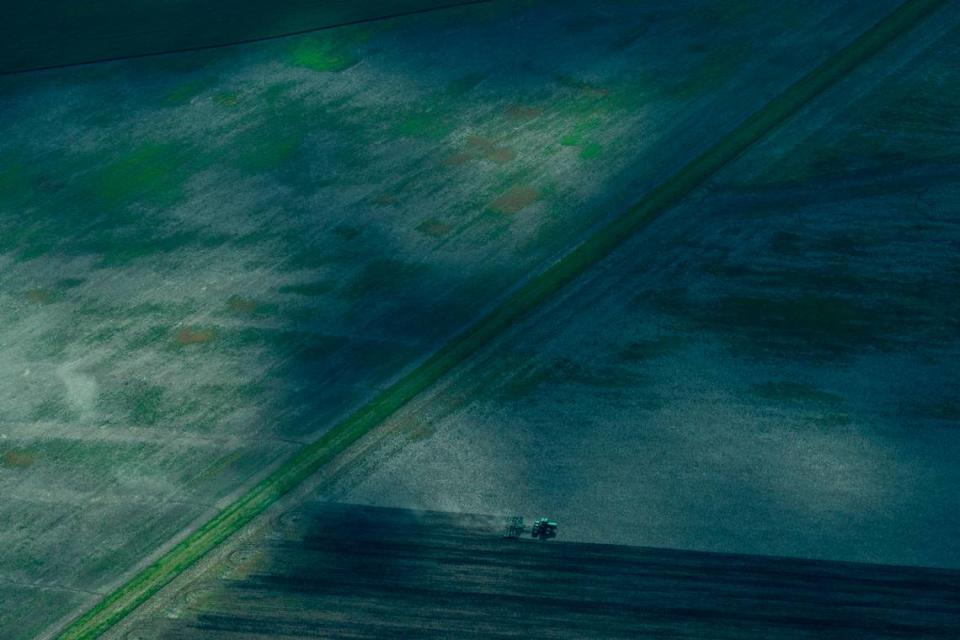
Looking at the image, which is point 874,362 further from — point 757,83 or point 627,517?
point 757,83

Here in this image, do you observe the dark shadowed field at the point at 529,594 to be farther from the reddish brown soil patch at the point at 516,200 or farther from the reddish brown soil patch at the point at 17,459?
the reddish brown soil patch at the point at 516,200

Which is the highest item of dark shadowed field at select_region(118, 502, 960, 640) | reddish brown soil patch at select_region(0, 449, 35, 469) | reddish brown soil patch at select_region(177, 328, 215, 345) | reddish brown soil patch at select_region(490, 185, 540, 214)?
reddish brown soil patch at select_region(490, 185, 540, 214)

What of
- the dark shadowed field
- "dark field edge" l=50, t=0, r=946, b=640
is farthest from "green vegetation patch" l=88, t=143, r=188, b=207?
the dark shadowed field

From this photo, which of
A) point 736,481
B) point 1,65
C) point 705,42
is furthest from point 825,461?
point 1,65

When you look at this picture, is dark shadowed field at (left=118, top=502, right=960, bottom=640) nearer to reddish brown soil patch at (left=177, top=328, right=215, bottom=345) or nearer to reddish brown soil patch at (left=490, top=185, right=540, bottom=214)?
reddish brown soil patch at (left=177, top=328, right=215, bottom=345)

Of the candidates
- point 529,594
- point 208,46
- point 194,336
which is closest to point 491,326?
point 194,336
